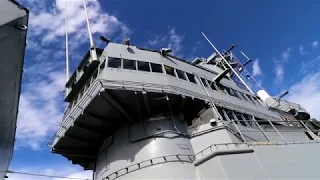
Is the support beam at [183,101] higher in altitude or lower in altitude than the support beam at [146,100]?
higher

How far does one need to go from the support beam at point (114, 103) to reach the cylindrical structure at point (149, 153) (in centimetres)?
71

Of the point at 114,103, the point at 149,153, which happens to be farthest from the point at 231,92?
the point at 114,103

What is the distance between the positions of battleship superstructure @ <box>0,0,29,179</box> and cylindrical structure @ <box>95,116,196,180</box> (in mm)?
5988

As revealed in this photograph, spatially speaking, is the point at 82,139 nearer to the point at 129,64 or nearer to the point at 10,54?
the point at 129,64

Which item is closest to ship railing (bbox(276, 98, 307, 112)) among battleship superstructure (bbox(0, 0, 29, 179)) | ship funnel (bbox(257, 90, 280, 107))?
ship funnel (bbox(257, 90, 280, 107))

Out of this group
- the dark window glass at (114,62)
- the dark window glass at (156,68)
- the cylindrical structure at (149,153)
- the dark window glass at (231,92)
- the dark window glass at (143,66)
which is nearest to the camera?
the cylindrical structure at (149,153)

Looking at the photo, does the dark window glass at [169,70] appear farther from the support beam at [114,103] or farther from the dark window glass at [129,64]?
the support beam at [114,103]

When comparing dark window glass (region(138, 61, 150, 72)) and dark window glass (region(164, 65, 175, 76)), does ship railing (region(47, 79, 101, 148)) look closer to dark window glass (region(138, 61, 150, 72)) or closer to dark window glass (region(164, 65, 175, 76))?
dark window glass (region(138, 61, 150, 72))

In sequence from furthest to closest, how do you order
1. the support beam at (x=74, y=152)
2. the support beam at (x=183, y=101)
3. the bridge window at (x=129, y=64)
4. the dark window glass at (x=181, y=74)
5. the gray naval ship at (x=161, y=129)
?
the dark window glass at (x=181, y=74) → the support beam at (x=74, y=152) → the bridge window at (x=129, y=64) → the support beam at (x=183, y=101) → the gray naval ship at (x=161, y=129)

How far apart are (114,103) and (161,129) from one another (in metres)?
2.76

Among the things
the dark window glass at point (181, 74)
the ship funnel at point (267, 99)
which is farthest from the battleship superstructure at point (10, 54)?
the ship funnel at point (267, 99)

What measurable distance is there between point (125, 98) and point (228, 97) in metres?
8.01

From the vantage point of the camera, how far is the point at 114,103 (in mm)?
11625

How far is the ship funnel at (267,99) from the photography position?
21.9 m
